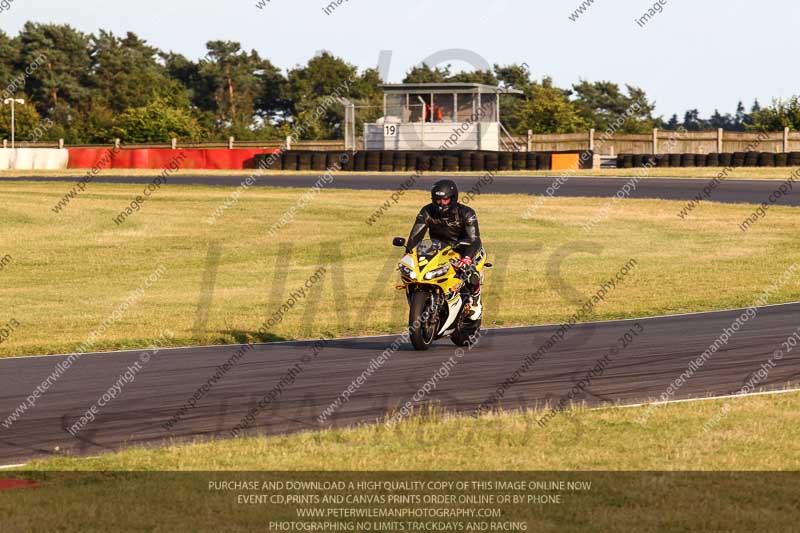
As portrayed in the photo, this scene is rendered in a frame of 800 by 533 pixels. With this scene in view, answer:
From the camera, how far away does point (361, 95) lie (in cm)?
10262

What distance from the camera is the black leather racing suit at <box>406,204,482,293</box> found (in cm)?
1288

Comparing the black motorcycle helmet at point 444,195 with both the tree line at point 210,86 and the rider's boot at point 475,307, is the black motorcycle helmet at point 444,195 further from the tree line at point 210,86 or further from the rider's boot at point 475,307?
the tree line at point 210,86

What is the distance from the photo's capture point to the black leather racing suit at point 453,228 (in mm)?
12883

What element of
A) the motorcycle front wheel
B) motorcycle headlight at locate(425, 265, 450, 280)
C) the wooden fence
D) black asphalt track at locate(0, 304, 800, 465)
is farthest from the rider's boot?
the wooden fence

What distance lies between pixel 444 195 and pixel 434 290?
1.06m

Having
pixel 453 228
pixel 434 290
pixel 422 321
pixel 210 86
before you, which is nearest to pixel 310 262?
pixel 453 228

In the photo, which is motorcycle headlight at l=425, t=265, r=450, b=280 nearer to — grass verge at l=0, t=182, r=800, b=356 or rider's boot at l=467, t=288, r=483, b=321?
rider's boot at l=467, t=288, r=483, b=321

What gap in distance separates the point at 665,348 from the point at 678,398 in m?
3.32

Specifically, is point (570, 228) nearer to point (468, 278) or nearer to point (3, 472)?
point (468, 278)

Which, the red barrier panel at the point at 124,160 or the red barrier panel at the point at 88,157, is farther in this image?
the red barrier panel at the point at 88,157

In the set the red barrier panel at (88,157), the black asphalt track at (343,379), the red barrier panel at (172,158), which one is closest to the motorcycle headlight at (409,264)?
the black asphalt track at (343,379)

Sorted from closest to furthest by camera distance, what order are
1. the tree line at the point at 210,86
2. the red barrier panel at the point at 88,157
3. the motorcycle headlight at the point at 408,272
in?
the motorcycle headlight at the point at 408,272, the red barrier panel at the point at 88,157, the tree line at the point at 210,86

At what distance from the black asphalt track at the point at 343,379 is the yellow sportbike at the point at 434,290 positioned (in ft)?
0.90

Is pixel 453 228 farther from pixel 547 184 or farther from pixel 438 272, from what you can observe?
pixel 547 184
